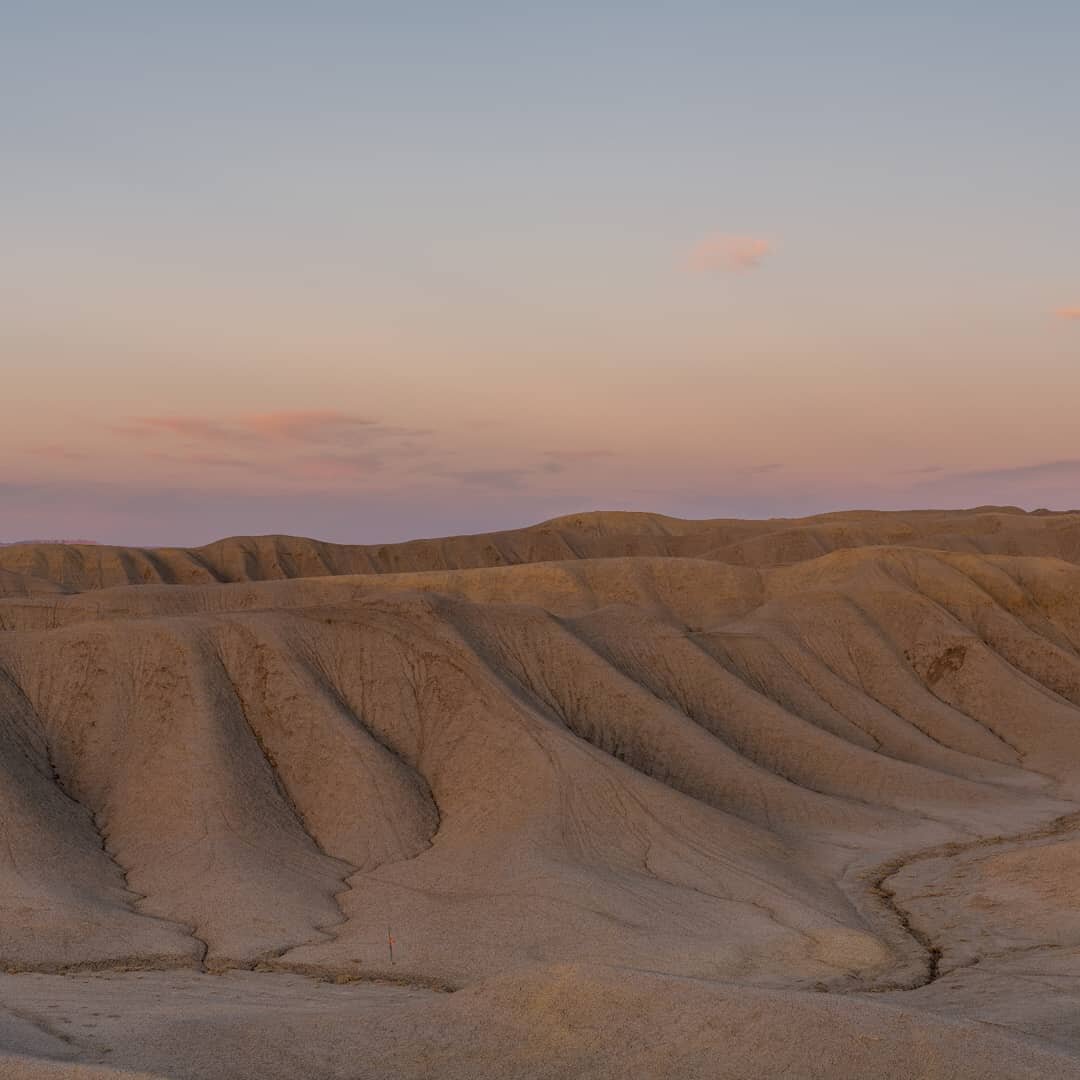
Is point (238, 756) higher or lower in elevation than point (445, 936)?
higher

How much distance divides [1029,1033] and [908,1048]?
475 cm

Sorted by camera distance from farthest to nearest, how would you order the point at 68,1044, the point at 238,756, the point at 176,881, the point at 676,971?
the point at 238,756, the point at 176,881, the point at 676,971, the point at 68,1044

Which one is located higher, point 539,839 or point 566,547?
point 566,547

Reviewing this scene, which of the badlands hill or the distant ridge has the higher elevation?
the distant ridge

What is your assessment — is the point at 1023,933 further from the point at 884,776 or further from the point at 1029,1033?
the point at 884,776

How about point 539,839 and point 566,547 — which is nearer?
point 539,839

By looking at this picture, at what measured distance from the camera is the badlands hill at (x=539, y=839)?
16.4 meters

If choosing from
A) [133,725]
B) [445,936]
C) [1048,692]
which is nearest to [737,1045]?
[445,936]

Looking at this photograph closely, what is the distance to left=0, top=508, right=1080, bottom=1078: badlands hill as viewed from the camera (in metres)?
16.4

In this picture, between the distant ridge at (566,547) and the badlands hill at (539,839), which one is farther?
the distant ridge at (566,547)

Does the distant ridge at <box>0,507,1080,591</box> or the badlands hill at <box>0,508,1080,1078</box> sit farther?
the distant ridge at <box>0,507,1080,591</box>

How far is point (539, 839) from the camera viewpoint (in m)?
33.0

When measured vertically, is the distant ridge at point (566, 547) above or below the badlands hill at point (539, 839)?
above

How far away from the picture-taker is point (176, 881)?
30.6 metres
